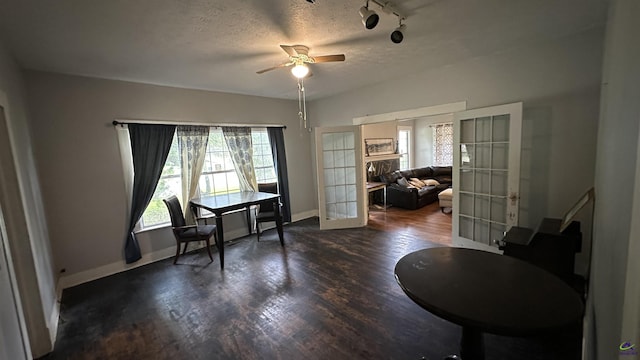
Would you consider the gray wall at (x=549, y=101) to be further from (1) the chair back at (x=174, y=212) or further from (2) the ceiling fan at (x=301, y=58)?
(1) the chair back at (x=174, y=212)

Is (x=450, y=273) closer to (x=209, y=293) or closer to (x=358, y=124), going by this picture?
(x=209, y=293)

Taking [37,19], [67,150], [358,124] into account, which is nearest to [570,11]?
[358,124]

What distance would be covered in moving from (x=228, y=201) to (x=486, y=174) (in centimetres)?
349

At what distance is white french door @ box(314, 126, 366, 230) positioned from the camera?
4.84m

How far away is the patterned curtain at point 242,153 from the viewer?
449 cm

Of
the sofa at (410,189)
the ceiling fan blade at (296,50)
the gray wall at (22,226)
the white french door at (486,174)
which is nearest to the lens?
the gray wall at (22,226)

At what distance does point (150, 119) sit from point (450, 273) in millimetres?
4026

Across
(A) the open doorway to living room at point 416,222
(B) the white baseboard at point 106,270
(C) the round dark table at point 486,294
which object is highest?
(C) the round dark table at point 486,294

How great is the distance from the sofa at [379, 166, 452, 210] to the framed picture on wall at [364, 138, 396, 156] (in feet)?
2.65

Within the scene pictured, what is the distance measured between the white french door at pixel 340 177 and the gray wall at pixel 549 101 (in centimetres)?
187

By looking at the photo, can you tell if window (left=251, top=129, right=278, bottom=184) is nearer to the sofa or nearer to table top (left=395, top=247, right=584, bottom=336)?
the sofa

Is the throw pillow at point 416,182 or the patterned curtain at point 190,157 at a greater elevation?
the patterned curtain at point 190,157

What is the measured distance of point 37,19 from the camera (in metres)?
1.88

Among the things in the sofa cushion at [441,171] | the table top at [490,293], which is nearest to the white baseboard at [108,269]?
the table top at [490,293]
